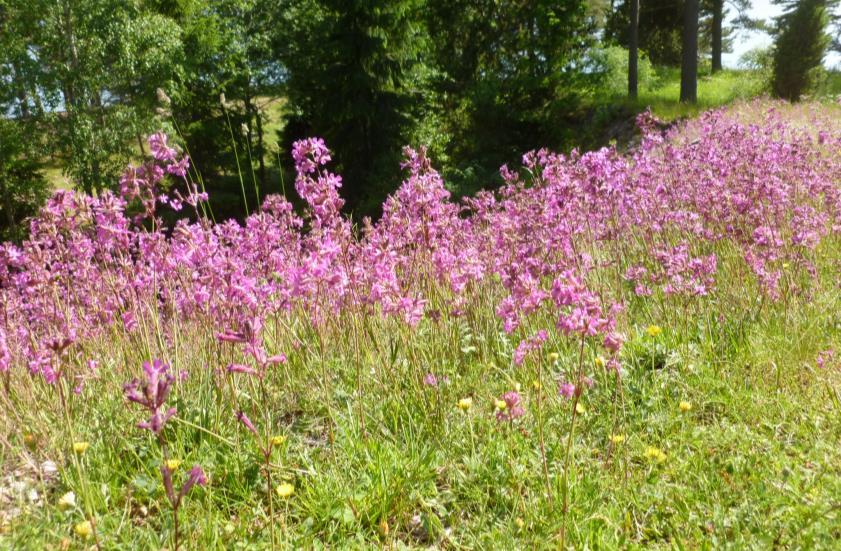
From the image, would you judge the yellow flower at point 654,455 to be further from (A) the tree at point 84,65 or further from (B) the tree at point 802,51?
(B) the tree at point 802,51

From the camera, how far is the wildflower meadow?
218 cm

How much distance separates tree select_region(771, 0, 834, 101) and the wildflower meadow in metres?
19.5

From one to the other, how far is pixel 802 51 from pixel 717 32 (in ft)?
24.9

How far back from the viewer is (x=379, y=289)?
2.80 m

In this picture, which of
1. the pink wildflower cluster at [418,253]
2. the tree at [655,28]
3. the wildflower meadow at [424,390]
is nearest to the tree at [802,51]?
the tree at [655,28]

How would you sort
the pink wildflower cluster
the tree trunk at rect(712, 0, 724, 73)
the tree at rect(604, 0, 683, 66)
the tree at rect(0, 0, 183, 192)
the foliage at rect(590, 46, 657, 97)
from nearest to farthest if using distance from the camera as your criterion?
the pink wildflower cluster
the tree at rect(0, 0, 183, 192)
the foliage at rect(590, 46, 657, 97)
the tree at rect(604, 0, 683, 66)
the tree trunk at rect(712, 0, 724, 73)

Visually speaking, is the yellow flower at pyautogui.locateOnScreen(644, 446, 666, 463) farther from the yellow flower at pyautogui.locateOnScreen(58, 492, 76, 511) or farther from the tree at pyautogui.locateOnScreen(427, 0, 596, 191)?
the tree at pyautogui.locateOnScreen(427, 0, 596, 191)

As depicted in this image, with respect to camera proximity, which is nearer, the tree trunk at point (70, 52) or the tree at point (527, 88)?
the tree trunk at point (70, 52)

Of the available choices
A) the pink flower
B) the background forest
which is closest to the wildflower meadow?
the pink flower

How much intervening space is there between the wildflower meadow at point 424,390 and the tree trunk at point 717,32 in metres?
26.3

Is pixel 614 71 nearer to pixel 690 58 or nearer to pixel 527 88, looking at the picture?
pixel 690 58

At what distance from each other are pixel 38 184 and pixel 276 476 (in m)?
22.6

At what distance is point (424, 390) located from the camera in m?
2.91

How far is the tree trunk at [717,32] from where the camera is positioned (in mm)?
25609
